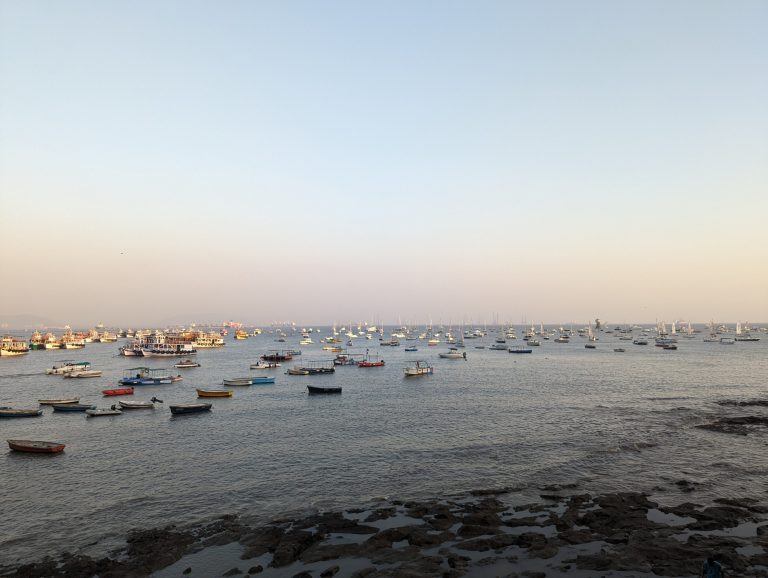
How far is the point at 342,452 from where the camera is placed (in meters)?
50.2

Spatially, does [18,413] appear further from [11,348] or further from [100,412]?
[11,348]

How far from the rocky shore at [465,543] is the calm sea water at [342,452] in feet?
8.61

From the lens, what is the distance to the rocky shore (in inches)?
1054

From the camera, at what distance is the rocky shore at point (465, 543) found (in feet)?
87.9

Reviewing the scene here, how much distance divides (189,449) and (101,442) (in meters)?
12.8

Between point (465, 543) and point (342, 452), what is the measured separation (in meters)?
22.6

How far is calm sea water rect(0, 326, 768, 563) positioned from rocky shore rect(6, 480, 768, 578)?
103 inches

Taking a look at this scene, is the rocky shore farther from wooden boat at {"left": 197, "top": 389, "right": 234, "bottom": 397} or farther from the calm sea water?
wooden boat at {"left": 197, "top": 389, "right": 234, "bottom": 397}

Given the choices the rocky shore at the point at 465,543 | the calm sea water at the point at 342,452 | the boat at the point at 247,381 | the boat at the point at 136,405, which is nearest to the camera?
the rocky shore at the point at 465,543

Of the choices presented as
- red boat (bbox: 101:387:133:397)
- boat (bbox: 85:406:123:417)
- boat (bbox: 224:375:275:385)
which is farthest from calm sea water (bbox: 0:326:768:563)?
boat (bbox: 224:375:275:385)

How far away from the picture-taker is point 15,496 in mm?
38688

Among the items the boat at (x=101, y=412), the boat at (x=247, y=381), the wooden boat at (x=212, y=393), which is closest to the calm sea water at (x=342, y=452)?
the boat at (x=101, y=412)

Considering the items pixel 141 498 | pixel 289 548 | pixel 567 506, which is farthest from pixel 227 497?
pixel 567 506

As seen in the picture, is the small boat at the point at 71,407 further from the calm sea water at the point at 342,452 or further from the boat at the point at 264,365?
the boat at the point at 264,365
